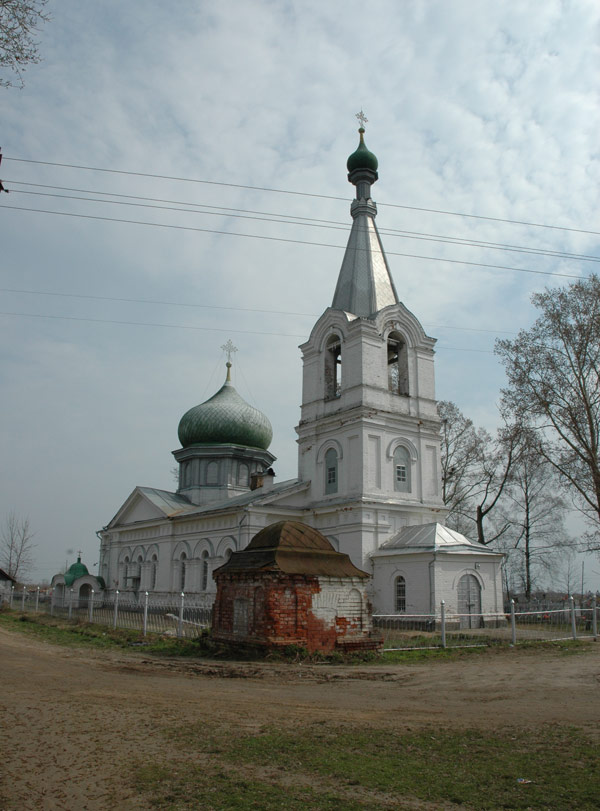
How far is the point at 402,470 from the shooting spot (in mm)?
27938

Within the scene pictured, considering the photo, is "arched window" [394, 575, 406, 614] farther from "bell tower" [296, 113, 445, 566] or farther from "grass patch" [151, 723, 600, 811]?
"grass patch" [151, 723, 600, 811]

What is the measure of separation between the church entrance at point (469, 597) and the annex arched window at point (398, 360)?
8808mm

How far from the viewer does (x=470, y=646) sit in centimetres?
1638

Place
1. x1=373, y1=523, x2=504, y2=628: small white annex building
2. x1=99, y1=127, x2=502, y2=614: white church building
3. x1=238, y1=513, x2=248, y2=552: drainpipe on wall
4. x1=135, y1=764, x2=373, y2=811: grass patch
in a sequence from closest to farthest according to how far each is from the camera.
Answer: x1=135, y1=764, x2=373, y2=811: grass patch < x1=373, y1=523, x2=504, y2=628: small white annex building < x1=99, y1=127, x2=502, y2=614: white church building < x1=238, y1=513, x2=248, y2=552: drainpipe on wall

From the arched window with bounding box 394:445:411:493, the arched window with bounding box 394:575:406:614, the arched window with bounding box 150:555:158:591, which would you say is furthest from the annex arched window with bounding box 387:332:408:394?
the arched window with bounding box 150:555:158:591

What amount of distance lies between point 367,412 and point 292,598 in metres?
14.4

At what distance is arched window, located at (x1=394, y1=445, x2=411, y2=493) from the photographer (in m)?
27.6

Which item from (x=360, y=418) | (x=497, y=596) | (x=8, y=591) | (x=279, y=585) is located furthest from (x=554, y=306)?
(x=8, y=591)

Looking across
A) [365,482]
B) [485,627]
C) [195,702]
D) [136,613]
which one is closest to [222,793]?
[195,702]

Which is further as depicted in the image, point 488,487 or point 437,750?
point 488,487

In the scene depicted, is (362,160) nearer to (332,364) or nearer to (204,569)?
(332,364)

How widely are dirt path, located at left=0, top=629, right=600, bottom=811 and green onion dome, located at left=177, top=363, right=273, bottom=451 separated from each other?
25.7m

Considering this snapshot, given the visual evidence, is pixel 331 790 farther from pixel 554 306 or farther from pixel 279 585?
pixel 554 306

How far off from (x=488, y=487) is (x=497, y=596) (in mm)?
11721
